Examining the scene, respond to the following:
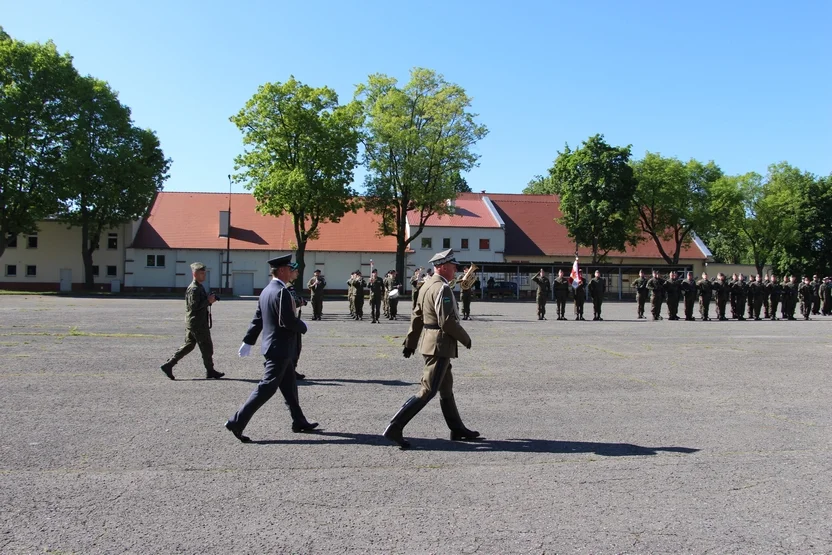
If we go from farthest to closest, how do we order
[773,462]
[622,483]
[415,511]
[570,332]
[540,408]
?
[570,332], [540,408], [773,462], [622,483], [415,511]

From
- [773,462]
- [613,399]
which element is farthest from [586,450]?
[613,399]

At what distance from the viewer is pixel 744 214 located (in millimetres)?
70750

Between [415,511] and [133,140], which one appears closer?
[415,511]

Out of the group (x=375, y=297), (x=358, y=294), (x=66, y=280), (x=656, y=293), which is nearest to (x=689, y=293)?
(x=656, y=293)

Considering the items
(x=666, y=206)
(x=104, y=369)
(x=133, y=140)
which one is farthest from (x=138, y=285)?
(x=104, y=369)

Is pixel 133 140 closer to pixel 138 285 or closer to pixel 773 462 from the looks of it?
pixel 138 285

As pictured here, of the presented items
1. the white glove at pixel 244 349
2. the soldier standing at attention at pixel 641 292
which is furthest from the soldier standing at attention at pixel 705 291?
the white glove at pixel 244 349

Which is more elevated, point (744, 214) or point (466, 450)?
point (744, 214)

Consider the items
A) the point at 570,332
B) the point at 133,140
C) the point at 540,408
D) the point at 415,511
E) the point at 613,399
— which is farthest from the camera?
the point at 133,140

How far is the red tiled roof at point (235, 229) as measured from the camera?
60812mm

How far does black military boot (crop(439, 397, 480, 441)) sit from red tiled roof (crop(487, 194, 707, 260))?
194 ft

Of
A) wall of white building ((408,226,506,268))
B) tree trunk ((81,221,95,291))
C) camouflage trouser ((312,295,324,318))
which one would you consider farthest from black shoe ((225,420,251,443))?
wall of white building ((408,226,506,268))

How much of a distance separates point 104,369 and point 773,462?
998 centimetres

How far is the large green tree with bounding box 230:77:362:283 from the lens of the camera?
51.8 metres
